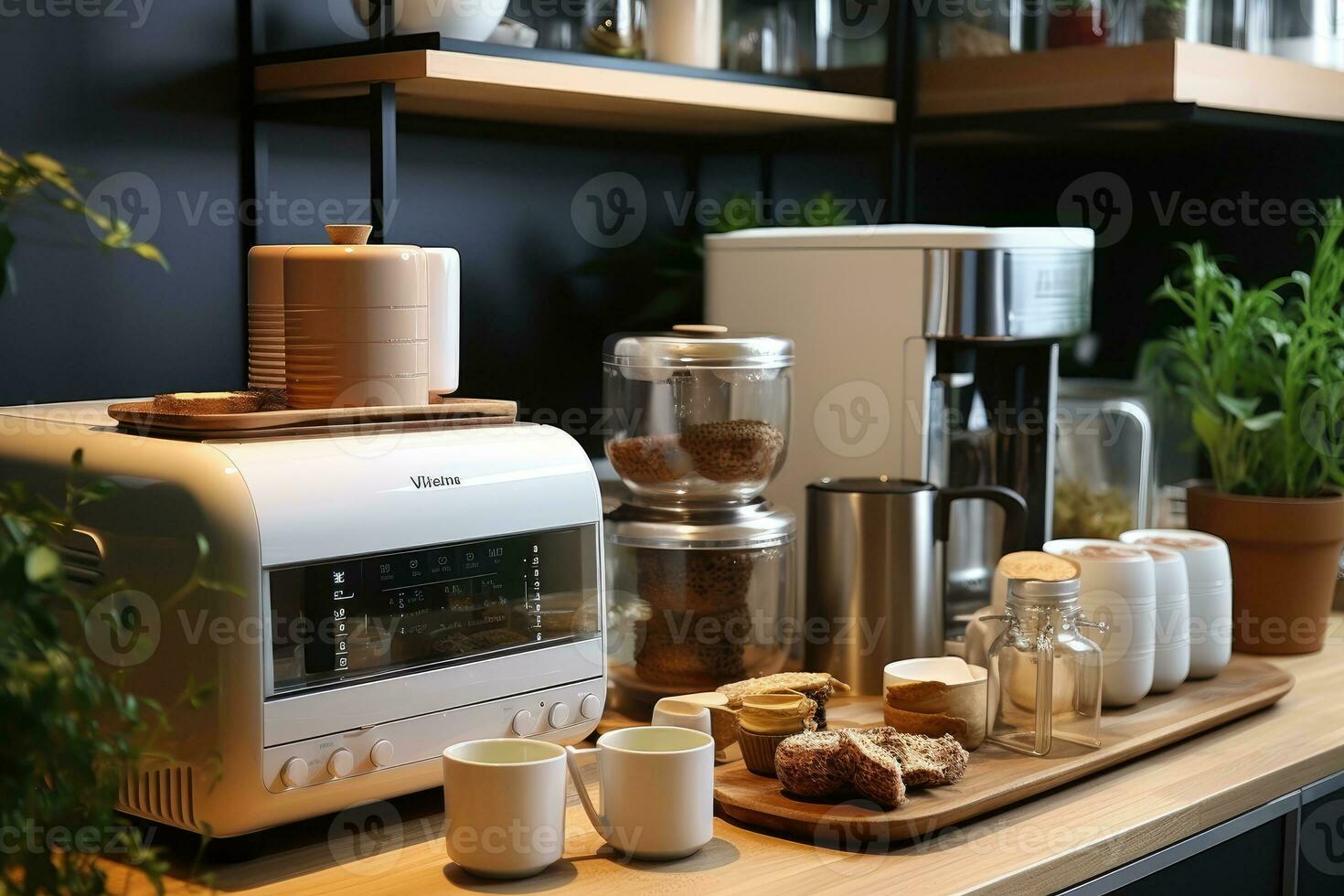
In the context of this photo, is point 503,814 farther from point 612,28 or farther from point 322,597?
point 612,28

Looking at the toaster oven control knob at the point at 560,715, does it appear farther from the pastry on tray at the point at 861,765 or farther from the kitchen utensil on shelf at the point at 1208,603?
the kitchen utensil on shelf at the point at 1208,603

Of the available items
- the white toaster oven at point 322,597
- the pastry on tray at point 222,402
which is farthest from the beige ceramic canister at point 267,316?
the white toaster oven at point 322,597

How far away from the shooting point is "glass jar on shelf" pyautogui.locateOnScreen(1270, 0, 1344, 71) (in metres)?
1.82

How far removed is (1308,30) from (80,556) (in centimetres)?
157

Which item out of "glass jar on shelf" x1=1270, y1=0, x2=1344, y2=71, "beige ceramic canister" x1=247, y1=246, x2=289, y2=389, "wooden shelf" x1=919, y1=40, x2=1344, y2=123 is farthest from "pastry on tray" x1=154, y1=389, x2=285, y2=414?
"glass jar on shelf" x1=1270, y1=0, x2=1344, y2=71

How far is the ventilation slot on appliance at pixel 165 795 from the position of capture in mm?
950

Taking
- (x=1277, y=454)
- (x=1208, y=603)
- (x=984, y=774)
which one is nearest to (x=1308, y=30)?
(x=1277, y=454)

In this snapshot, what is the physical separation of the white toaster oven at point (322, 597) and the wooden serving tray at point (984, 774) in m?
0.17

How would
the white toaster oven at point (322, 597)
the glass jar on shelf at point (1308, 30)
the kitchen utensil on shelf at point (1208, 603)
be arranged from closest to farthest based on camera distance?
the white toaster oven at point (322, 597) < the kitchen utensil on shelf at point (1208, 603) < the glass jar on shelf at point (1308, 30)

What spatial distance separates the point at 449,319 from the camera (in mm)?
1170

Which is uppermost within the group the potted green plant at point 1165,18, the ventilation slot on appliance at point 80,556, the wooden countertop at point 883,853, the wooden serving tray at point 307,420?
the potted green plant at point 1165,18

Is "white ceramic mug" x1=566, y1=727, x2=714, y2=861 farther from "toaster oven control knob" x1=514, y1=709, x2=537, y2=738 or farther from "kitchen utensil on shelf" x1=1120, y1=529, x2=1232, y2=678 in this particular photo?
"kitchen utensil on shelf" x1=1120, y1=529, x2=1232, y2=678

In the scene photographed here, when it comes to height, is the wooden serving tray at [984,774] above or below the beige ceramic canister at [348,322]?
below

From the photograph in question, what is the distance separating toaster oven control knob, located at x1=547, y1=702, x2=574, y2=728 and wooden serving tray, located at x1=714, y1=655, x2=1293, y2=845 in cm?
13
